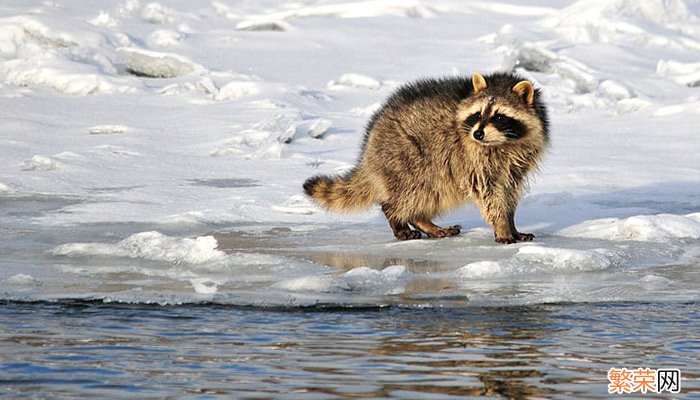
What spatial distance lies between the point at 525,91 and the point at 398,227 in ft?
4.09

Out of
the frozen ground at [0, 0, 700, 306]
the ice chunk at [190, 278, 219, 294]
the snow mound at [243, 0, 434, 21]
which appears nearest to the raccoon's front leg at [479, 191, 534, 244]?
the frozen ground at [0, 0, 700, 306]

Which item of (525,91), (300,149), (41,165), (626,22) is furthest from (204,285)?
(626,22)

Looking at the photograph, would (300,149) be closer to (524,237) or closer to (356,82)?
(356,82)

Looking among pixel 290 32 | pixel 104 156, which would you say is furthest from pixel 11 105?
pixel 290 32

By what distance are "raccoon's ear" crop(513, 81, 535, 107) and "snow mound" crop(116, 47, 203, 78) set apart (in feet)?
28.1

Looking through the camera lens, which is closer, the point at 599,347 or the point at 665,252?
the point at 599,347

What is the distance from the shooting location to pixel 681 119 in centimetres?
1348

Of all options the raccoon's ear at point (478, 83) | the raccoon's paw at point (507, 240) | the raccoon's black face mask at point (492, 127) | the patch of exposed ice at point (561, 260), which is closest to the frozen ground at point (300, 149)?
the patch of exposed ice at point (561, 260)

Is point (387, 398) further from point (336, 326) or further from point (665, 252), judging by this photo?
point (665, 252)

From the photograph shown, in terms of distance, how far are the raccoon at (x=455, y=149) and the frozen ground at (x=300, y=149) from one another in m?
0.28

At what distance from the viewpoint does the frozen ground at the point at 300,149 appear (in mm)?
6434

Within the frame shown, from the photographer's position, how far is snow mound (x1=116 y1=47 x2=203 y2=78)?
1573 centimetres

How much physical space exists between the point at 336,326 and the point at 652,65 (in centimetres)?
1246

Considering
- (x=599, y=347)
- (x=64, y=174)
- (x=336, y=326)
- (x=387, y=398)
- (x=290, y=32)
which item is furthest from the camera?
(x=290, y=32)
